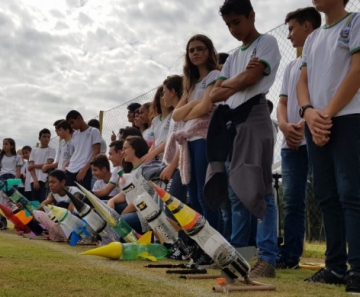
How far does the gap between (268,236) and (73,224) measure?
3338 mm

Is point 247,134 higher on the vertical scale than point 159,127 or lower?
lower

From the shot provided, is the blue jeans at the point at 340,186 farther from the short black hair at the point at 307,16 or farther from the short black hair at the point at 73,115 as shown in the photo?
the short black hair at the point at 73,115

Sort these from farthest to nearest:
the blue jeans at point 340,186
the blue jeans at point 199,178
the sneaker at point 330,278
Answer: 1. the blue jeans at point 199,178
2. the sneaker at point 330,278
3. the blue jeans at point 340,186

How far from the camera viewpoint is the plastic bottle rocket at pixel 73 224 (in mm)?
5965

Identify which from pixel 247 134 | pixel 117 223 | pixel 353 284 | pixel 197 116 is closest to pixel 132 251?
pixel 117 223

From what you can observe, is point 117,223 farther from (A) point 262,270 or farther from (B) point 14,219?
(B) point 14,219

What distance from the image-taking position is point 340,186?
9.16 feet

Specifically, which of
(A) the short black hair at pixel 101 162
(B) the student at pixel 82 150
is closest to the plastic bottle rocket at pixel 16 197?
(B) the student at pixel 82 150

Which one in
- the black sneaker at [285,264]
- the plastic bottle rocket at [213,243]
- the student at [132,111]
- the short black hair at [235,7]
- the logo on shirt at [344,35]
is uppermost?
the student at [132,111]

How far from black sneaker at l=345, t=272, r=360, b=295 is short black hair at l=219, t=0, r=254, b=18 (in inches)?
70.7

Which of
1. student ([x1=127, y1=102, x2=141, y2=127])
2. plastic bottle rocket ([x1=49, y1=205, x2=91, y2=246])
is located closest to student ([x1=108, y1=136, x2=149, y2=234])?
plastic bottle rocket ([x1=49, y1=205, x2=91, y2=246])

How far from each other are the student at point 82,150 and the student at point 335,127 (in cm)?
494

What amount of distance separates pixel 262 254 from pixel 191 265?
0.51 m

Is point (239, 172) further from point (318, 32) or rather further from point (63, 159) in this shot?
point (63, 159)
